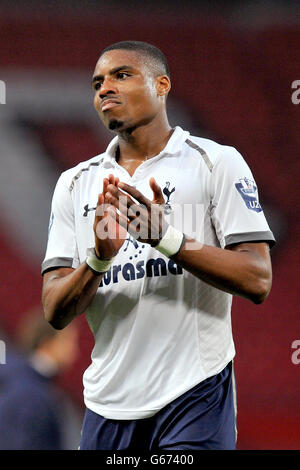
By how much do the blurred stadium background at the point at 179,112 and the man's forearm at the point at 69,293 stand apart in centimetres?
222

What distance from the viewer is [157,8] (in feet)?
15.0

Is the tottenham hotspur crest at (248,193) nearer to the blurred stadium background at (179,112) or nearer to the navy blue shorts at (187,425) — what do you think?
the navy blue shorts at (187,425)

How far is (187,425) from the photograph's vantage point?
1.90 metres

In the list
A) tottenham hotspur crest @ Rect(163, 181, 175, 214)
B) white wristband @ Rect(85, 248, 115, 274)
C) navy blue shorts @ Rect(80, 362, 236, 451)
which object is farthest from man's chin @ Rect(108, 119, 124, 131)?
navy blue shorts @ Rect(80, 362, 236, 451)

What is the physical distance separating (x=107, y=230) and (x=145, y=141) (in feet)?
1.24

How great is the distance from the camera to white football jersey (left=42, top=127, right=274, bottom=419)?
1.97 m

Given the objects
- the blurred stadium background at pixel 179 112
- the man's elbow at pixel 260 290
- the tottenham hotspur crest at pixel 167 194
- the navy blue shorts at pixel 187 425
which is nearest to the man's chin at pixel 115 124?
the tottenham hotspur crest at pixel 167 194

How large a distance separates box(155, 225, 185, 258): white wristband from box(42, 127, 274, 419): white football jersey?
17 cm

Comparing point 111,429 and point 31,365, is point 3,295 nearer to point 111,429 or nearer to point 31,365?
point 31,365

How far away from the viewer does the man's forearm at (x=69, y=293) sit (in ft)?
6.58

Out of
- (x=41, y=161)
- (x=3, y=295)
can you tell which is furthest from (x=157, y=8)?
(x=3, y=295)

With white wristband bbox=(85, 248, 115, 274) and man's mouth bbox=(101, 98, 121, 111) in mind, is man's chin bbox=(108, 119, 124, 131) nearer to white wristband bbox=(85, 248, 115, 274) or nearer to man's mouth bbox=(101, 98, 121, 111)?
man's mouth bbox=(101, 98, 121, 111)

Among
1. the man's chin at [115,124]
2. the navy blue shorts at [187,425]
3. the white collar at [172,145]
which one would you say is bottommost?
the navy blue shorts at [187,425]

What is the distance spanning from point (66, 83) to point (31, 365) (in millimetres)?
1962
